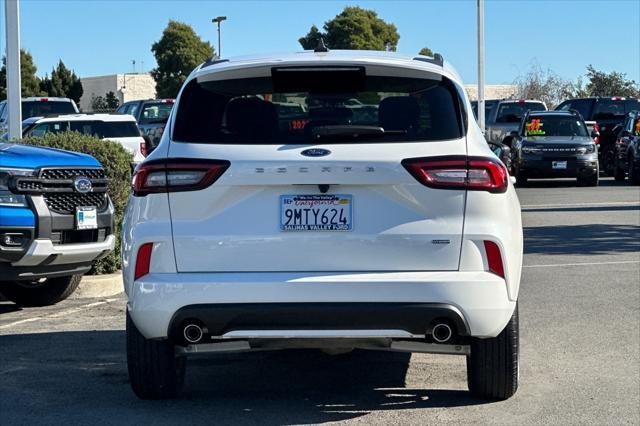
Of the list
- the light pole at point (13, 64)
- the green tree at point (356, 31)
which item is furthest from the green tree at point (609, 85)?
the light pole at point (13, 64)

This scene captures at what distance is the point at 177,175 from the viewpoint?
5.74 meters

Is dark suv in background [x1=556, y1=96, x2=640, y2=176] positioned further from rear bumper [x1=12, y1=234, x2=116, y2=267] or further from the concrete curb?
rear bumper [x1=12, y1=234, x2=116, y2=267]

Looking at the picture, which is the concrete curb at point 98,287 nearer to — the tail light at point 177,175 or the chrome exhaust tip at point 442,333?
the tail light at point 177,175

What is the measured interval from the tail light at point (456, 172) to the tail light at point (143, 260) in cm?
134

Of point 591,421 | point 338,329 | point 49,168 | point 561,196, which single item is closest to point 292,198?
point 338,329

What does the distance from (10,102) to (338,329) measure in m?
8.83

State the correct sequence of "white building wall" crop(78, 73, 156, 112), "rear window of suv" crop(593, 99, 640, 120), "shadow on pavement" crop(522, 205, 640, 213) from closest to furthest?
"shadow on pavement" crop(522, 205, 640, 213), "rear window of suv" crop(593, 99, 640, 120), "white building wall" crop(78, 73, 156, 112)

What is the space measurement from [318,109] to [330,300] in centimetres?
109

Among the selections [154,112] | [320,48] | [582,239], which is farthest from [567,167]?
[320,48]

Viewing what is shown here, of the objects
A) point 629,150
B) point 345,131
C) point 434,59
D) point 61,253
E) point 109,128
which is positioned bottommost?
point 61,253

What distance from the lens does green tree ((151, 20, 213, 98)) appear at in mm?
70562

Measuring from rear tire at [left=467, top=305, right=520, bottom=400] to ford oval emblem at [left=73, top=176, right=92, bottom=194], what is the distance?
13.6 feet

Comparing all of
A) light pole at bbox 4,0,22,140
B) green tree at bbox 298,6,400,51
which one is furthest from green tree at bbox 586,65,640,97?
light pole at bbox 4,0,22,140

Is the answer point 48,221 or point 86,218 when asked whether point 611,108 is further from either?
point 48,221
